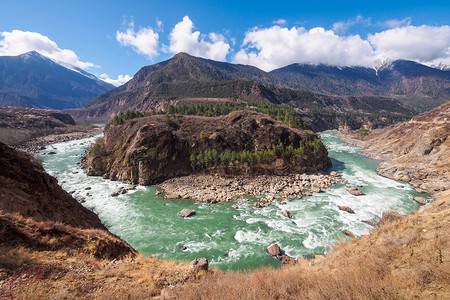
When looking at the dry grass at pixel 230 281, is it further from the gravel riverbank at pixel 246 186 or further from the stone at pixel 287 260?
the gravel riverbank at pixel 246 186

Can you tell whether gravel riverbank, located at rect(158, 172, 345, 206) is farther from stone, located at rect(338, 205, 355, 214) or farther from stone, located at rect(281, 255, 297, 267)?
stone, located at rect(281, 255, 297, 267)

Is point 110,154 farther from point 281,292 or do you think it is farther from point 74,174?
point 281,292

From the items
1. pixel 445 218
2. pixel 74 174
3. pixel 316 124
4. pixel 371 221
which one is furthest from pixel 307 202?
pixel 316 124

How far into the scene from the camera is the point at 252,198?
32.7 meters

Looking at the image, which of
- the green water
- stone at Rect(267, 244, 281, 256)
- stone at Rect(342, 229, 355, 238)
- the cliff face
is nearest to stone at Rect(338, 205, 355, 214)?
the green water

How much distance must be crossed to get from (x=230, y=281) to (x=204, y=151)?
126 ft

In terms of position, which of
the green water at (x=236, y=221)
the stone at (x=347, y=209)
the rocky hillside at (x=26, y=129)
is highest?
the rocky hillside at (x=26, y=129)

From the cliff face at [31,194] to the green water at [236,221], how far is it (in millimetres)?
8814

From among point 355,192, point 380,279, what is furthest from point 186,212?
point 355,192

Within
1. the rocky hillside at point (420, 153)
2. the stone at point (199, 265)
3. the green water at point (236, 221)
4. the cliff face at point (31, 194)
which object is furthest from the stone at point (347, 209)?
the cliff face at point (31, 194)

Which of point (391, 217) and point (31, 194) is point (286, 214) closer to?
Answer: point (391, 217)

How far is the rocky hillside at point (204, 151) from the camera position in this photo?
41.8m

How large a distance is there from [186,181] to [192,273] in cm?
3080

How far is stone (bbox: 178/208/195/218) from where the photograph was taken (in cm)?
2730
